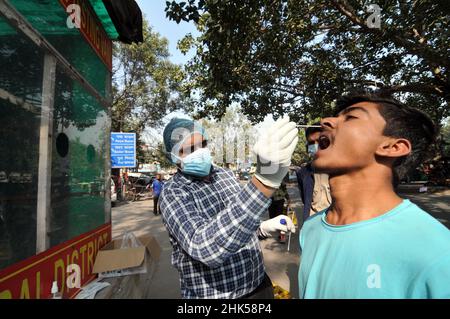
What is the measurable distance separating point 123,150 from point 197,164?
11648 millimetres

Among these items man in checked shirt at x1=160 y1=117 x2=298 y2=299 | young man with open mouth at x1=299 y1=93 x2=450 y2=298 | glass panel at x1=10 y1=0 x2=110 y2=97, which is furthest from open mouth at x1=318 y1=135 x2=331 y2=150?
glass panel at x1=10 y1=0 x2=110 y2=97

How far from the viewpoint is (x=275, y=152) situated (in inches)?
45.9

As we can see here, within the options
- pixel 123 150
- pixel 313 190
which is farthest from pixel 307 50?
pixel 123 150

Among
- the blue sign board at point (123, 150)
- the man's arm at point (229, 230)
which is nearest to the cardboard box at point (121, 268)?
the man's arm at point (229, 230)

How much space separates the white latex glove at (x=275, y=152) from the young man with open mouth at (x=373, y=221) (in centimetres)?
18

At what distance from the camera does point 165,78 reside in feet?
55.1

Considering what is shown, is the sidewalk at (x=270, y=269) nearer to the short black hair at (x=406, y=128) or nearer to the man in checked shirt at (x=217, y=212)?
the man in checked shirt at (x=217, y=212)

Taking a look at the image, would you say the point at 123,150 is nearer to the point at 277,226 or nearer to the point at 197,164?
the point at 197,164

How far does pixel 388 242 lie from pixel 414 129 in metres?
0.55

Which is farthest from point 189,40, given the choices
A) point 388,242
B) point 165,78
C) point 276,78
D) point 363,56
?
point 165,78

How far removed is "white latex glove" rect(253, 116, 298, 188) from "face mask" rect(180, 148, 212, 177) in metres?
0.64

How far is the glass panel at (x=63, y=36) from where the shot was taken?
1.89m

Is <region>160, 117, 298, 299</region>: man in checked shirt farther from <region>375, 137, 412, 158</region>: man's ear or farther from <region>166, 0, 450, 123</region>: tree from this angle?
<region>166, 0, 450, 123</region>: tree

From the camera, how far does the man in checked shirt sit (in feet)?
3.72
